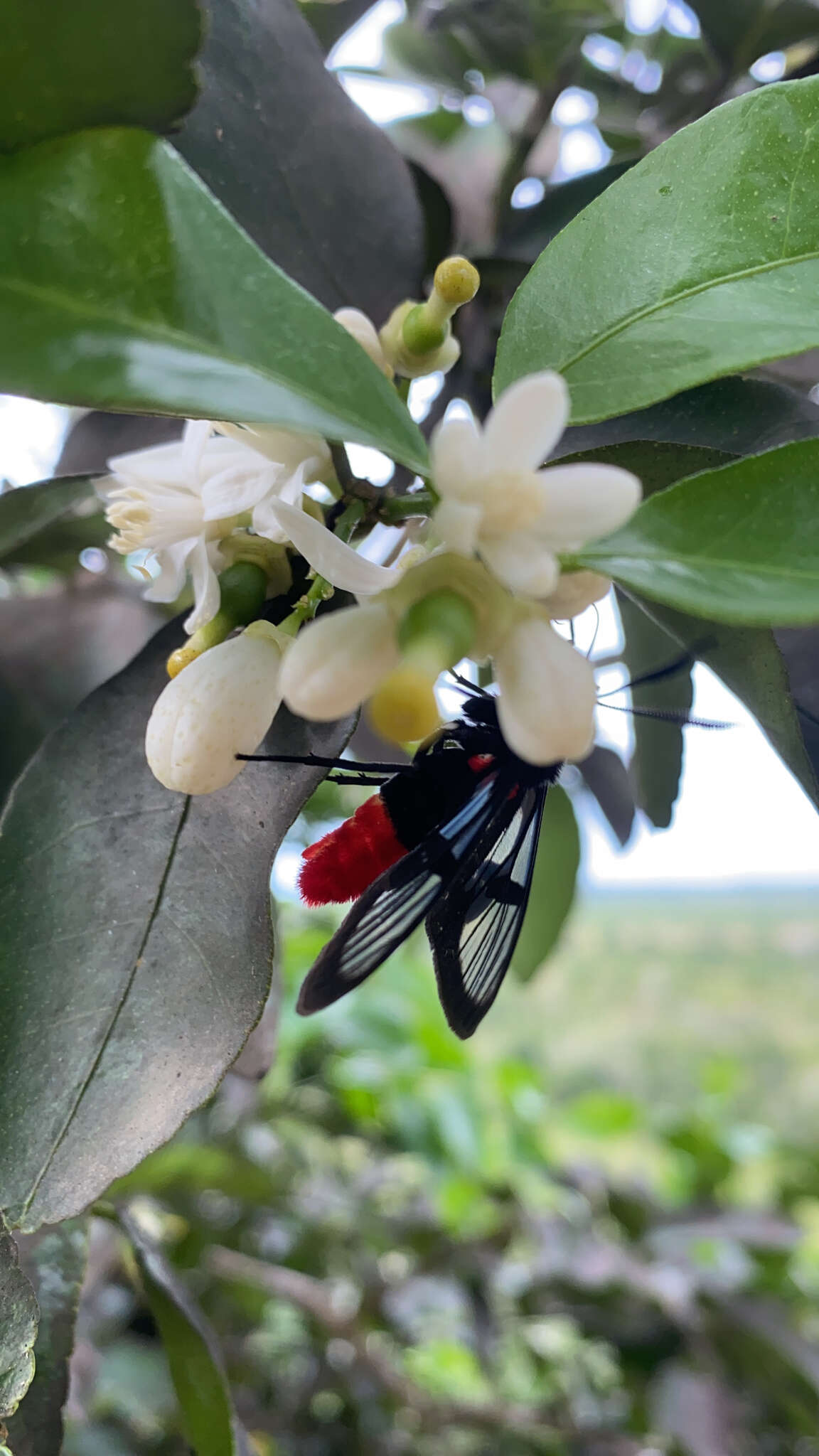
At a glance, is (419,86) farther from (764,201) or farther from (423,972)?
(423,972)

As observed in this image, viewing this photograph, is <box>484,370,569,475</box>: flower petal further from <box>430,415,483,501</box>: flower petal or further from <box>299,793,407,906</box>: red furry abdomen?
<box>299,793,407,906</box>: red furry abdomen

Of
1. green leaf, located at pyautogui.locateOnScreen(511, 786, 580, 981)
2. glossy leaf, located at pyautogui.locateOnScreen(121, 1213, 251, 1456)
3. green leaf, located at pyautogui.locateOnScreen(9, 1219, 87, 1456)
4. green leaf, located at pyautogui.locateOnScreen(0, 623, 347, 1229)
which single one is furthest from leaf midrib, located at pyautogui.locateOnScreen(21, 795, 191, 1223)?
green leaf, located at pyautogui.locateOnScreen(511, 786, 580, 981)

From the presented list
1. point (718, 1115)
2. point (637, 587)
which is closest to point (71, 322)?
point (637, 587)

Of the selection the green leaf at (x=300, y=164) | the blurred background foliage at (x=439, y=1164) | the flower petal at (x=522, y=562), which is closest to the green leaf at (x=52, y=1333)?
the blurred background foliage at (x=439, y=1164)

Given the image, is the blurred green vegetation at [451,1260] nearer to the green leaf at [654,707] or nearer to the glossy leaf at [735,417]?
the green leaf at [654,707]

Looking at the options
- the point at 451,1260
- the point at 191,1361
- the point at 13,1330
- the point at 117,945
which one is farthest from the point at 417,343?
the point at 451,1260

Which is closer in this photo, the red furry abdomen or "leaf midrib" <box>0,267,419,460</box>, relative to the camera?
"leaf midrib" <box>0,267,419,460</box>
